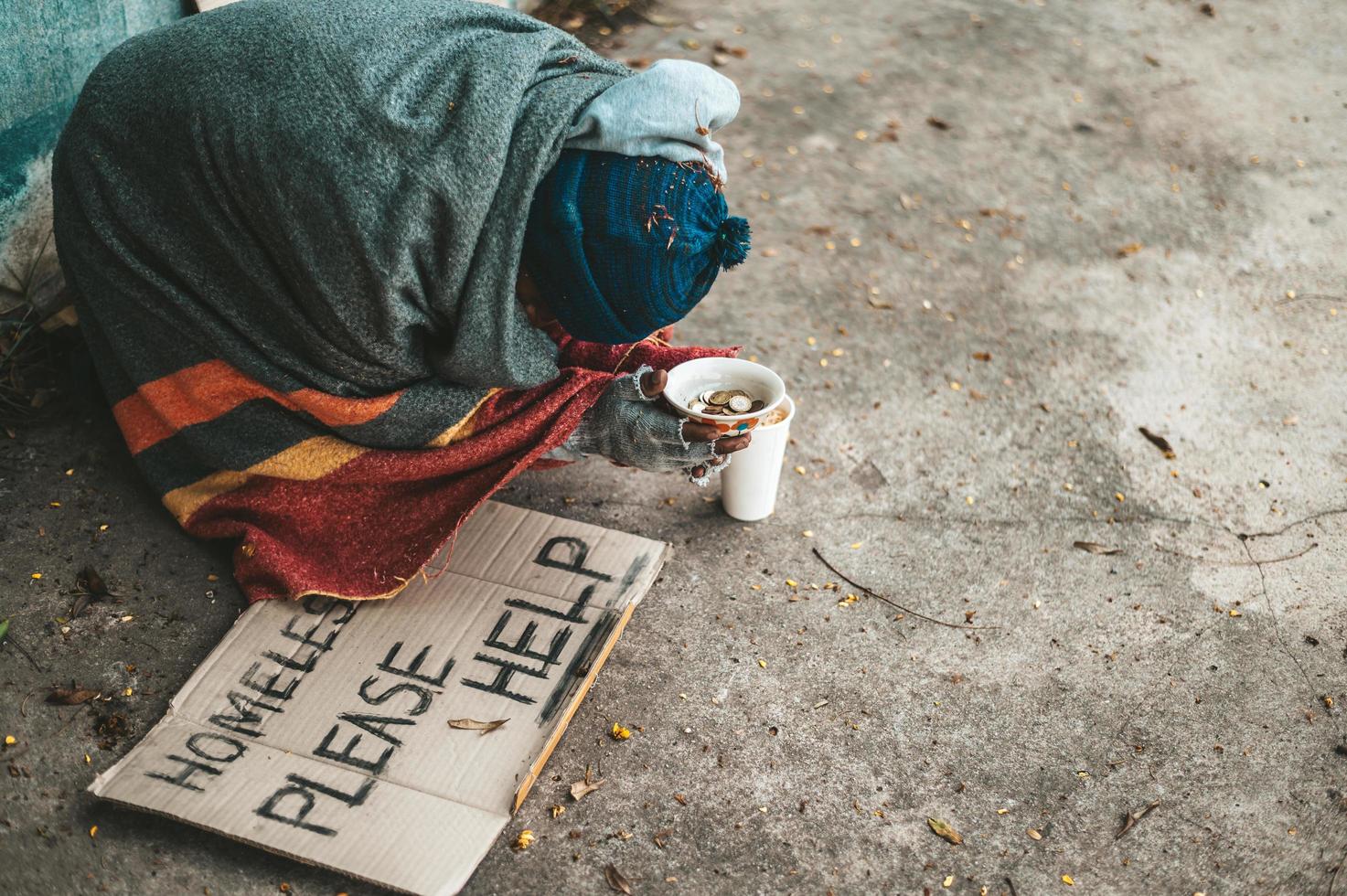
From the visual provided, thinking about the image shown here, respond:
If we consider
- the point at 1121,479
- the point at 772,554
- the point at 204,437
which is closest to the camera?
the point at 204,437

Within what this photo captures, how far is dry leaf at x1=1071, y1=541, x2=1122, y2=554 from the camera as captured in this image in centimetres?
263

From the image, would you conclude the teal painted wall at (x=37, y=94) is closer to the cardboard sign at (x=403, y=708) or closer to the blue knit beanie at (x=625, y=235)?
the cardboard sign at (x=403, y=708)

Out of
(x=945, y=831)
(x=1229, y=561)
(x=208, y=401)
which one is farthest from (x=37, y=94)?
(x=1229, y=561)

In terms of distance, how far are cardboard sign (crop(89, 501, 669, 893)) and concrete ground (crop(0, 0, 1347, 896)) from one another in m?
0.07

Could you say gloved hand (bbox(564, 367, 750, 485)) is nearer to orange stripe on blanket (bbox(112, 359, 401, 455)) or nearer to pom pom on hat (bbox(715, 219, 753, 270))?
pom pom on hat (bbox(715, 219, 753, 270))

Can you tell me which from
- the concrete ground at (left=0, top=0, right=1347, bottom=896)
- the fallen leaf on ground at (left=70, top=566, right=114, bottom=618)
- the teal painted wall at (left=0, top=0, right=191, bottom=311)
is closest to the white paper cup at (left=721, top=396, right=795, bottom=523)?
the concrete ground at (left=0, top=0, right=1347, bottom=896)

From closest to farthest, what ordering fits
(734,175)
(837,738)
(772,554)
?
(837,738) < (772,554) < (734,175)

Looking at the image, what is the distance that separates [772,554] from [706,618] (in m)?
0.27

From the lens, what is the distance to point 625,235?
2.02 m

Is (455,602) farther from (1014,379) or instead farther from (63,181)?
(1014,379)

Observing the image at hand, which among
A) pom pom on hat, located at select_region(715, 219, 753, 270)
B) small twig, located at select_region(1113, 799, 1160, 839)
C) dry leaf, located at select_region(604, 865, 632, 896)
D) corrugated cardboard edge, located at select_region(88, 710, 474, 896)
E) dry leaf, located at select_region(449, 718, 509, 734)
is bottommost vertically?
small twig, located at select_region(1113, 799, 1160, 839)

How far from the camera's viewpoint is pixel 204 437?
2338 millimetres

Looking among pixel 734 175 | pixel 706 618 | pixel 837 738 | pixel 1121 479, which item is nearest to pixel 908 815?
pixel 837 738

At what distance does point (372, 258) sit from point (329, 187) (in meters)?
0.14
